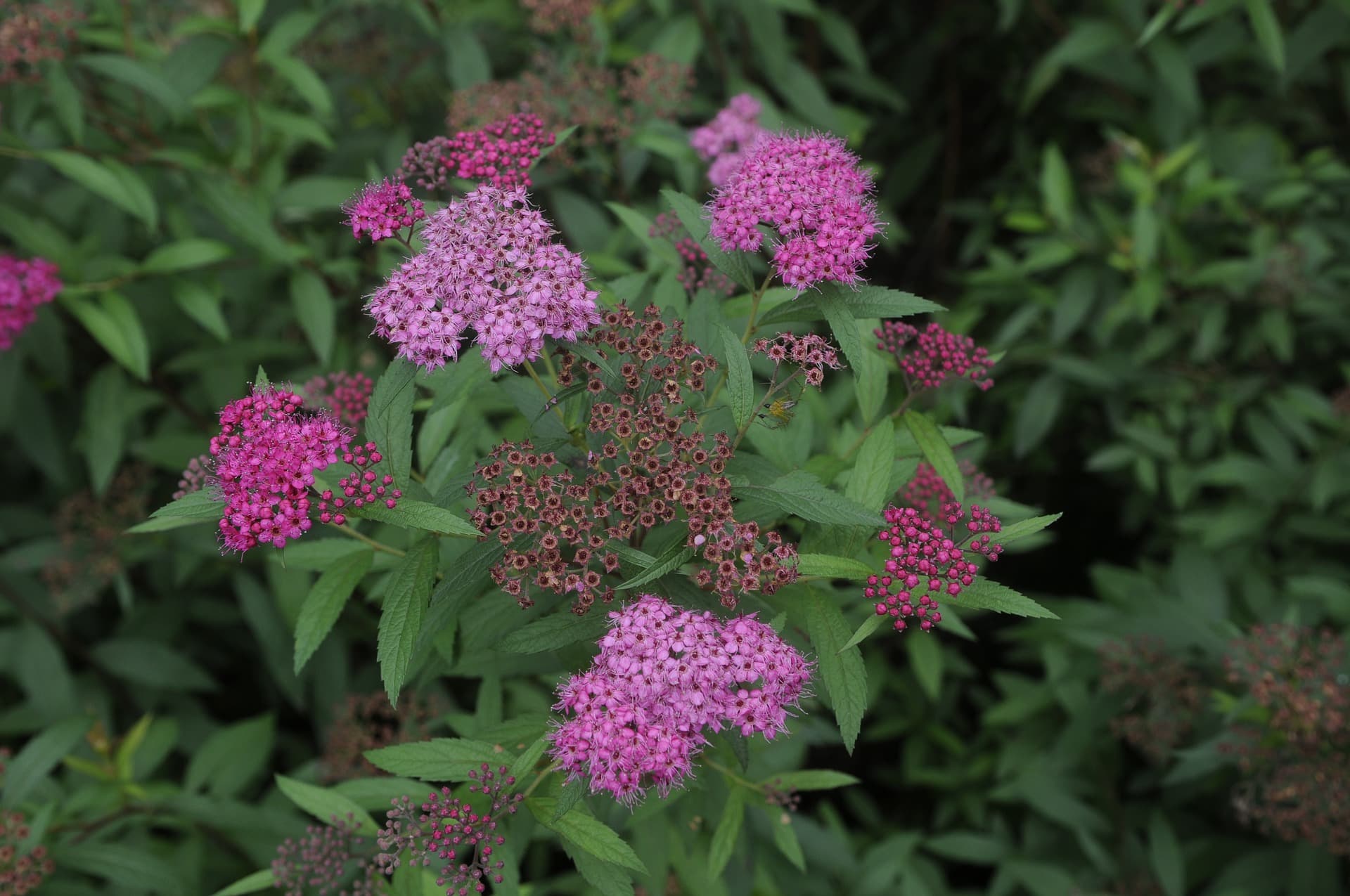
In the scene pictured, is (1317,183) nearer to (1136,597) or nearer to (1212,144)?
(1212,144)

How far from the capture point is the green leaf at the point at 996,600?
6.80ft

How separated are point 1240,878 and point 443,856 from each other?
3.49 meters

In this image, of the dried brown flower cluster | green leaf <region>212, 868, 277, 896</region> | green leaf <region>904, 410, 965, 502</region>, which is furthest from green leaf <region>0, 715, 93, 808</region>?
green leaf <region>904, 410, 965, 502</region>

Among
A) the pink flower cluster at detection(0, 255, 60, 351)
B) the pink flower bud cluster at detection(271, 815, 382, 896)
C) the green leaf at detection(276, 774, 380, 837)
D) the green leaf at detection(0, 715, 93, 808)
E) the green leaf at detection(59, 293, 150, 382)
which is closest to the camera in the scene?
the pink flower bud cluster at detection(271, 815, 382, 896)

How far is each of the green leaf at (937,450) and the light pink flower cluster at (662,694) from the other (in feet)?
2.03

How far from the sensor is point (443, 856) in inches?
92.2

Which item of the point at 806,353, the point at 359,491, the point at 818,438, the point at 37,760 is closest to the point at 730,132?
the point at 818,438

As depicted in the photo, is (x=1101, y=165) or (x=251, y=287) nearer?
(x=251, y=287)

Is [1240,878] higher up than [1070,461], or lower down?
lower down

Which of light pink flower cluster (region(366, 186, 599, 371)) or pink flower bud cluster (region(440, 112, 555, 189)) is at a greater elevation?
pink flower bud cluster (region(440, 112, 555, 189))

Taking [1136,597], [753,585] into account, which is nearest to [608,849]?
[753,585]

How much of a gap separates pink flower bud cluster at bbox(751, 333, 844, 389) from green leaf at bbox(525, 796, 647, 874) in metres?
1.09

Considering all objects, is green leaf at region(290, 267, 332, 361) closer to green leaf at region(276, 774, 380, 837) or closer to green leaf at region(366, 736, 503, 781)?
green leaf at region(276, 774, 380, 837)

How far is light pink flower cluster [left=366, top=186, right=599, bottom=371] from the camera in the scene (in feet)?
6.99
